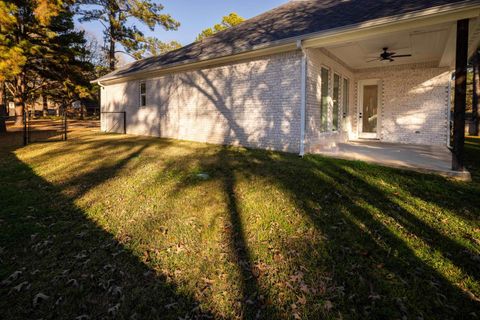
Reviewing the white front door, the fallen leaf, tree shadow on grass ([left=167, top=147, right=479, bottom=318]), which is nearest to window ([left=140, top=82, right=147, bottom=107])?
tree shadow on grass ([left=167, top=147, right=479, bottom=318])

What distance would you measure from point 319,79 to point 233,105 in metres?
2.84

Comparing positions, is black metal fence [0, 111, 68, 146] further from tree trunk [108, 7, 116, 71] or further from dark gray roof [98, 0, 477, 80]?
tree trunk [108, 7, 116, 71]

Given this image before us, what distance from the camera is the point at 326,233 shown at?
3408mm

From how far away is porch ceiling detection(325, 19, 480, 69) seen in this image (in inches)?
257

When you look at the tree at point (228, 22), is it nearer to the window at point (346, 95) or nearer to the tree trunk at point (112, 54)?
the tree trunk at point (112, 54)

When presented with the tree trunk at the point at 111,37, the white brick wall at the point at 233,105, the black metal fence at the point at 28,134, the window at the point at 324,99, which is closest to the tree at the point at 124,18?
the tree trunk at the point at 111,37

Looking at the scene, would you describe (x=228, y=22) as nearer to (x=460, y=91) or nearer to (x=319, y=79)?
(x=319, y=79)

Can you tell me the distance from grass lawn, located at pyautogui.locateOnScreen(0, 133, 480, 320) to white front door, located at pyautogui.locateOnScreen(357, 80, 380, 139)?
599 centimetres

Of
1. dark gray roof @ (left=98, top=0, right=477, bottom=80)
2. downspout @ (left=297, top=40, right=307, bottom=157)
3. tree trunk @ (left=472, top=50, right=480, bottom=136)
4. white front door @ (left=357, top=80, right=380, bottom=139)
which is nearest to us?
dark gray roof @ (left=98, top=0, right=477, bottom=80)

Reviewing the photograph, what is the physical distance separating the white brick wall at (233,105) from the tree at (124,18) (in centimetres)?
1392

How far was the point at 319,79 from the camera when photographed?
8.20 meters

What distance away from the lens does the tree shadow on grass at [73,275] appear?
2.27 meters

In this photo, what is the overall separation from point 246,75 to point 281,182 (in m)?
4.87

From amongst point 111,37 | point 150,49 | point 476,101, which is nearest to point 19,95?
point 111,37
